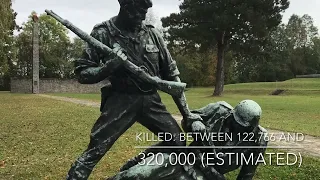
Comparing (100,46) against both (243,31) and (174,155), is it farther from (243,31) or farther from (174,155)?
(243,31)

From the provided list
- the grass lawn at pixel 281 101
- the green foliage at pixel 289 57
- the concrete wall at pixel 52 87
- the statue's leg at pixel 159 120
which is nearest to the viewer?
the statue's leg at pixel 159 120

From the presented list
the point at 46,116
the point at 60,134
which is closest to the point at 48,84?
the point at 46,116

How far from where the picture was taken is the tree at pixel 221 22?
96.4 feet

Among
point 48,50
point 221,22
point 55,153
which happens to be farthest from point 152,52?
point 48,50

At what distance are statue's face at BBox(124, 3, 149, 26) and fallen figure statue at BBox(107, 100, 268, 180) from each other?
1.05 meters

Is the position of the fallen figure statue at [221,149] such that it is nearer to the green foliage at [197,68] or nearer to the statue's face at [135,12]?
the statue's face at [135,12]

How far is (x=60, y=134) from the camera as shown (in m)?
11.6

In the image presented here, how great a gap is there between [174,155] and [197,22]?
93.2 ft

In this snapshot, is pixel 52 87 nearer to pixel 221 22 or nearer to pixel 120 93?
pixel 221 22

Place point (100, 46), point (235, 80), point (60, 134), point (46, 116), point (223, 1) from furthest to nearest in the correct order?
point (235, 80), point (223, 1), point (46, 116), point (60, 134), point (100, 46)

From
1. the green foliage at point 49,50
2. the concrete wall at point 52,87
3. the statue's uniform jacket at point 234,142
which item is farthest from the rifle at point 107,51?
the green foliage at point 49,50

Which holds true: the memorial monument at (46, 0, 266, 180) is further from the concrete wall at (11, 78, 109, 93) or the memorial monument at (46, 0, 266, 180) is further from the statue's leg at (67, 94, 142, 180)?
the concrete wall at (11, 78, 109, 93)

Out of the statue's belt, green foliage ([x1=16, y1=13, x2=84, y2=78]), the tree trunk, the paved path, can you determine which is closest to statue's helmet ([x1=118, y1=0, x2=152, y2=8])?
the statue's belt

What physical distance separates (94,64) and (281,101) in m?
24.0
